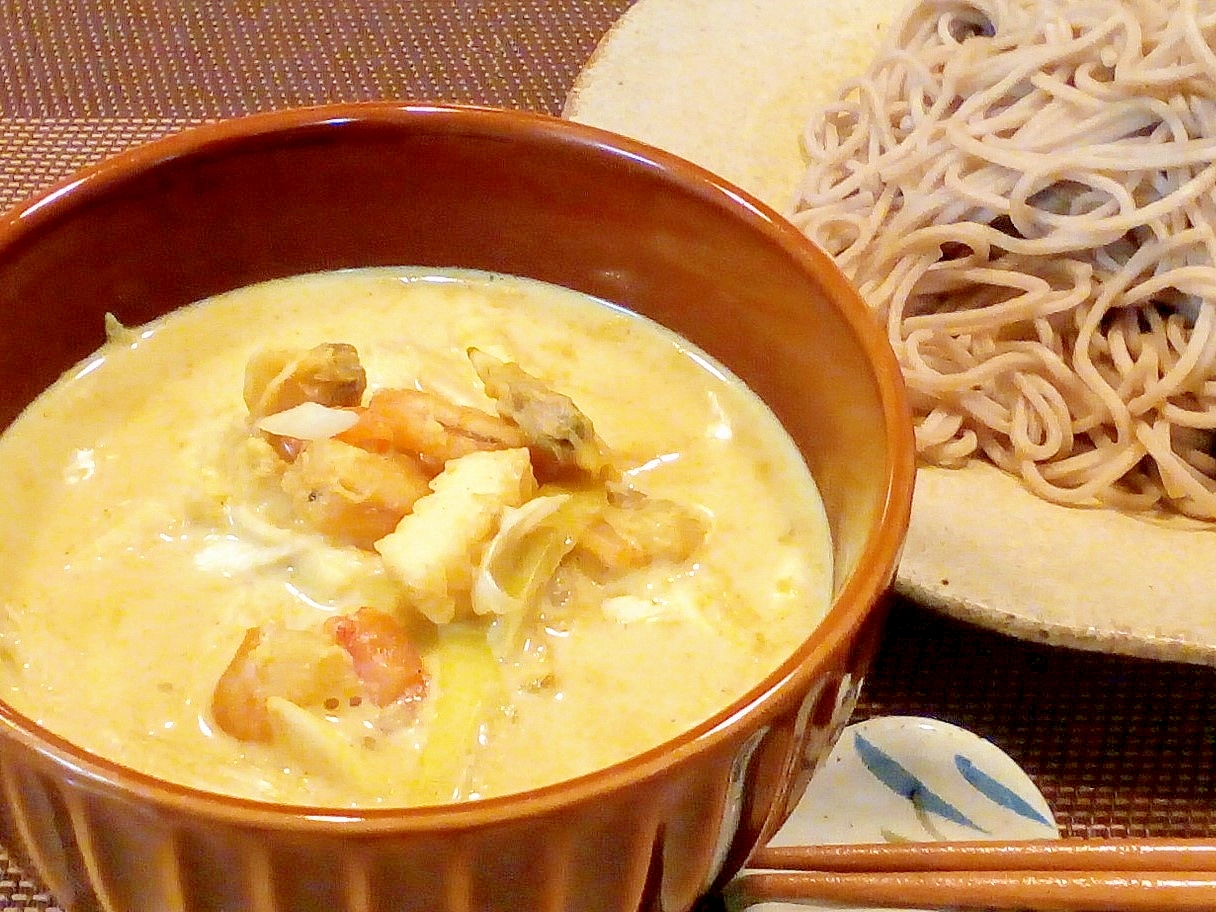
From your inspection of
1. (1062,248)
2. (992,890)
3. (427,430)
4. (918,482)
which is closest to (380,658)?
(427,430)

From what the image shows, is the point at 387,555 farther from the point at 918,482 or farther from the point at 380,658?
the point at 918,482

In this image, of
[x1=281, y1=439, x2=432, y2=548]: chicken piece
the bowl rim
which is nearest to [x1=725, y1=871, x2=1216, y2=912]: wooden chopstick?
the bowl rim

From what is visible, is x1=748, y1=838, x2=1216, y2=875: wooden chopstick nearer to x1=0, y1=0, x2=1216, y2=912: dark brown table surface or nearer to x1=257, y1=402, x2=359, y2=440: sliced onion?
x1=0, y1=0, x2=1216, y2=912: dark brown table surface

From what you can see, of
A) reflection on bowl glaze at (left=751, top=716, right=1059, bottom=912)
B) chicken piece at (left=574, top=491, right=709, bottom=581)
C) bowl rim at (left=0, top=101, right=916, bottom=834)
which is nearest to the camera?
bowl rim at (left=0, top=101, right=916, bottom=834)

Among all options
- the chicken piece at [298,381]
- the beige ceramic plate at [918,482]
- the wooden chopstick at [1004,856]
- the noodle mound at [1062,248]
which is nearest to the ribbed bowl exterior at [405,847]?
the wooden chopstick at [1004,856]

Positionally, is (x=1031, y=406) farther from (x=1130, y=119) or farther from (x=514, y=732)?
(x=514, y=732)

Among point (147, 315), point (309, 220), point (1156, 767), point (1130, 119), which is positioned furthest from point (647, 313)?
point (1130, 119)
